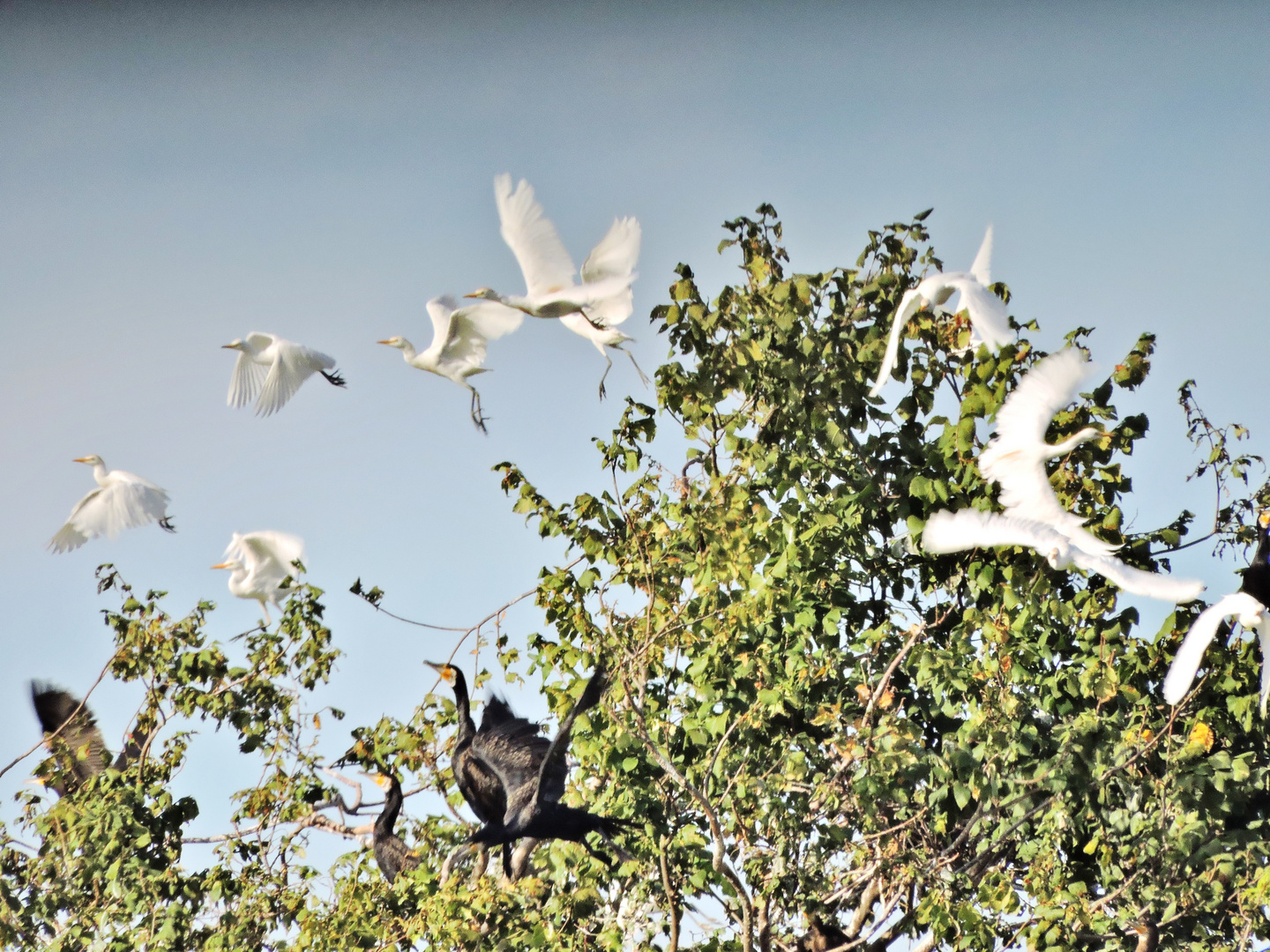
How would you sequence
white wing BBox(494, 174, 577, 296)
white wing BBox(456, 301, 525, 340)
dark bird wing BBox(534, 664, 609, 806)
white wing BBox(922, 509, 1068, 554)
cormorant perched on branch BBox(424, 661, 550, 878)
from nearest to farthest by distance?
dark bird wing BBox(534, 664, 609, 806), white wing BBox(922, 509, 1068, 554), cormorant perched on branch BBox(424, 661, 550, 878), white wing BBox(494, 174, 577, 296), white wing BBox(456, 301, 525, 340)

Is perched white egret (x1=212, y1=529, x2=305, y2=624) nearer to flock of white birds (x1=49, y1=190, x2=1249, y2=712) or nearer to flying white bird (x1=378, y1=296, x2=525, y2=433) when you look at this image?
flock of white birds (x1=49, y1=190, x2=1249, y2=712)

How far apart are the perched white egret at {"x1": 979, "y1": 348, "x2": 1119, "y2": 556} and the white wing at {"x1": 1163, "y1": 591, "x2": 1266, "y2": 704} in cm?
49

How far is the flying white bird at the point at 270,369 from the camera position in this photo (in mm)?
8203

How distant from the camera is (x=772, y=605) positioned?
585 centimetres

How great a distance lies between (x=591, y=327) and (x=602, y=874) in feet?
10.8

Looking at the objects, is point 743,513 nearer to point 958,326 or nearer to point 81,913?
point 958,326

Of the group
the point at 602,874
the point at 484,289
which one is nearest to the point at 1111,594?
the point at 602,874

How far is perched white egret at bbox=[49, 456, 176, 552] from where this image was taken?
7938 mm

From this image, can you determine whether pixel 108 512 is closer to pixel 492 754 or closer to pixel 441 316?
pixel 441 316

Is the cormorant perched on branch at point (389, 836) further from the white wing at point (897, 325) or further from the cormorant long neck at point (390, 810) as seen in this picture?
the white wing at point (897, 325)

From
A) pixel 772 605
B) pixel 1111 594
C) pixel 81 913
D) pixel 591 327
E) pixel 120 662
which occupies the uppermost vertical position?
pixel 591 327

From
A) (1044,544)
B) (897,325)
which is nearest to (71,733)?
(897,325)

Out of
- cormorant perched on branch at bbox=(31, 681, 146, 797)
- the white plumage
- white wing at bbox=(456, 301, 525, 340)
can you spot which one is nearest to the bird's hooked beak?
cormorant perched on branch at bbox=(31, 681, 146, 797)

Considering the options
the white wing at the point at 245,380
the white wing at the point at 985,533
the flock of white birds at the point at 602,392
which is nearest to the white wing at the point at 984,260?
the flock of white birds at the point at 602,392
